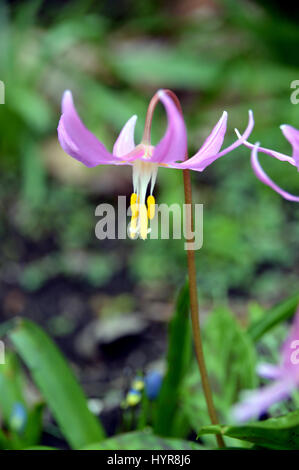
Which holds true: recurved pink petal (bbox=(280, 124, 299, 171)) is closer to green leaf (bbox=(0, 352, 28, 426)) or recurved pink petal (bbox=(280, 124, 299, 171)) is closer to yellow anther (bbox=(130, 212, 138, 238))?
yellow anther (bbox=(130, 212, 138, 238))

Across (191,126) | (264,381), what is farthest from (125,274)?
(264,381)

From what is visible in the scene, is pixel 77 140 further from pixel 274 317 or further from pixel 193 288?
pixel 274 317

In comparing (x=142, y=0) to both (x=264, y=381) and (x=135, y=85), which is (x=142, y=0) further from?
(x=264, y=381)

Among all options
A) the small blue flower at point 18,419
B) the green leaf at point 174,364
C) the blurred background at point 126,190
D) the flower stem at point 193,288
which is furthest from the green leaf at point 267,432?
the blurred background at point 126,190

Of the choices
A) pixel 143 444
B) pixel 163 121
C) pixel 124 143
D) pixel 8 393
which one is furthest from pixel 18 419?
pixel 163 121

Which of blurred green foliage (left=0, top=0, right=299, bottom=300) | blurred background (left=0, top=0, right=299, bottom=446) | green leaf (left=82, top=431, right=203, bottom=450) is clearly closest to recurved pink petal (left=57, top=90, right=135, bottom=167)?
green leaf (left=82, top=431, right=203, bottom=450)

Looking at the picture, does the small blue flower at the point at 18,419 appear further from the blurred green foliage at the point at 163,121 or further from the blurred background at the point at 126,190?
the blurred green foliage at the point at 163,121
